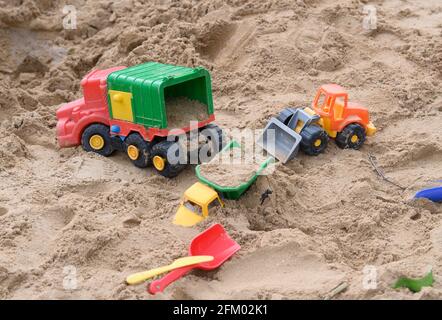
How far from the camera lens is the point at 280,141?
3295 mm

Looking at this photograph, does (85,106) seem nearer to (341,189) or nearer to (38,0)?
(341,189)

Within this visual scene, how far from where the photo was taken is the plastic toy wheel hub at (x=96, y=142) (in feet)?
10.8

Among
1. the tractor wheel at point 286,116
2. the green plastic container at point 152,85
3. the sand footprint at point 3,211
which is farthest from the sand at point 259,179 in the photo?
the green plastic container at point 152,85

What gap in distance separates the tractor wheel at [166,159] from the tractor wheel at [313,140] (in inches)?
23.6

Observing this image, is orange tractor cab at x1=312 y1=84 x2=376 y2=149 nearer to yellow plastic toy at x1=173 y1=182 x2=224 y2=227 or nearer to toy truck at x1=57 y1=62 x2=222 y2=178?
toy truck at x1=57 y1=62 x2=222 y2=178

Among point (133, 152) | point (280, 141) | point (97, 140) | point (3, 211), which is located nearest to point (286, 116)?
point (280, 141)

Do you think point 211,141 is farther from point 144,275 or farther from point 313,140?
point 144,275

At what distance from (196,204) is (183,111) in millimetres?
643

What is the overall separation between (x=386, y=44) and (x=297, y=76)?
2.14ft

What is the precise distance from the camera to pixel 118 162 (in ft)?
10.7

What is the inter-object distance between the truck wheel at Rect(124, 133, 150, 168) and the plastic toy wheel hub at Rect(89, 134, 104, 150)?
0.15 metres

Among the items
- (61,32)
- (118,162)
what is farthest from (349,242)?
(61,32)

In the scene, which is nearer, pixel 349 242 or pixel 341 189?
pixel 349 242

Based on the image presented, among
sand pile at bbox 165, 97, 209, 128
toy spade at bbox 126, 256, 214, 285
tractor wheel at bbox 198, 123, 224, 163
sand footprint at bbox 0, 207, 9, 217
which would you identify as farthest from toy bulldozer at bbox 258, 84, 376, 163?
sand footprint at bbox 0, 207, 9, 217
